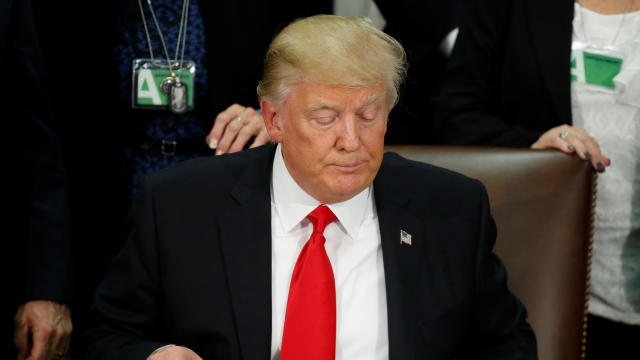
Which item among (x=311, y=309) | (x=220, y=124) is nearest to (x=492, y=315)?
(x=311, y=309)

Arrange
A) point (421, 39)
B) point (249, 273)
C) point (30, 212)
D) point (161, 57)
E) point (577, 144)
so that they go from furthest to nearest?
point (421, 39) < point (161, 57) < point (577, 144) < point (30, 212) < point (249, 273)

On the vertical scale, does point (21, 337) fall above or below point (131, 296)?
below

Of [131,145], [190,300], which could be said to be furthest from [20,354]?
[131,145]

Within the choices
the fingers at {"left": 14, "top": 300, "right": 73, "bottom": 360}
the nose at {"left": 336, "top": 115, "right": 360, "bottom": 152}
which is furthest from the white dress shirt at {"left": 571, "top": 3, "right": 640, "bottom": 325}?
the fingers at {"left": 14, "top": 300, "right": 73, "bottom": 360}

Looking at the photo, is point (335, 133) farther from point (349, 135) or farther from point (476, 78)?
point (476, 78)

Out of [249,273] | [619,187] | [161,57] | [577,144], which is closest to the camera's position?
[249,273]

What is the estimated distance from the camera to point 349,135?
147 centimetres

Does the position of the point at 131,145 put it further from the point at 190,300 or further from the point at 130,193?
the point at 190,300

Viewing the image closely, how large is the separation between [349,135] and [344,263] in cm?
31

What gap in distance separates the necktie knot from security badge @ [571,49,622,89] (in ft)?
3.02

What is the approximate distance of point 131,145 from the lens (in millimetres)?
2203

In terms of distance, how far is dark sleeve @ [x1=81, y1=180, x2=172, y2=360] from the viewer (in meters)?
1.55

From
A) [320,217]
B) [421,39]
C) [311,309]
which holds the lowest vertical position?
[311,309]

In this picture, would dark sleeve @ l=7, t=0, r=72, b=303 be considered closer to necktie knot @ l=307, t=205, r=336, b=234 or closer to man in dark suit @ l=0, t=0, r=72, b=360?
man in dark suit @ l=0, t=0, r=72, b=360
